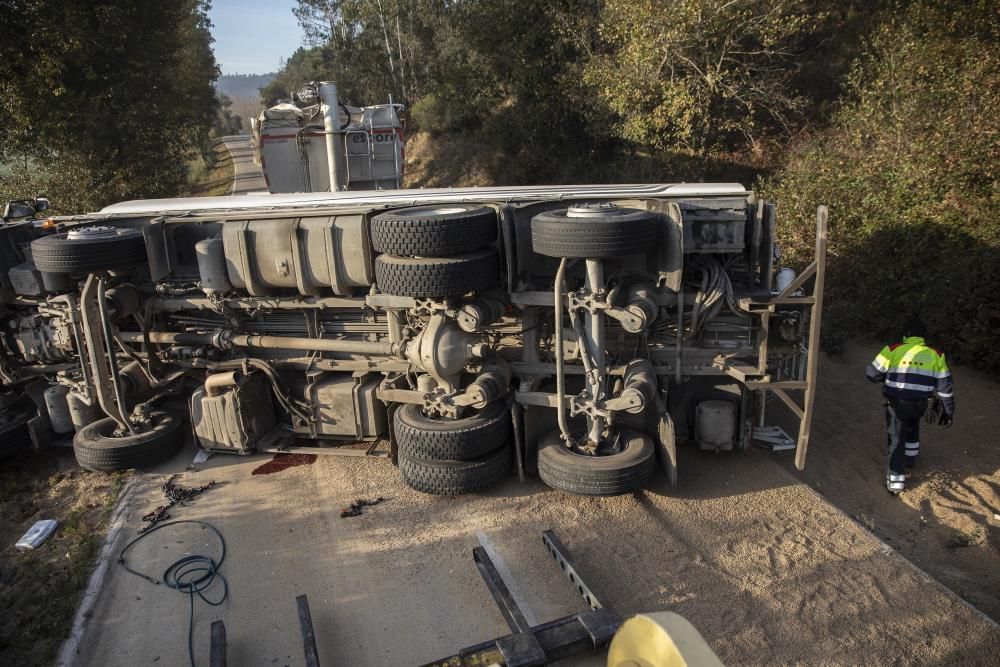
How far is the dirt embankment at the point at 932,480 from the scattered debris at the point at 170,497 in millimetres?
6058

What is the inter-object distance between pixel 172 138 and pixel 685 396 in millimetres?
20675

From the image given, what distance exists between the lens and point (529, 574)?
5207 mm

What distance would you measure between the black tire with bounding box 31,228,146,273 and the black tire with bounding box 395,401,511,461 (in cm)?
345

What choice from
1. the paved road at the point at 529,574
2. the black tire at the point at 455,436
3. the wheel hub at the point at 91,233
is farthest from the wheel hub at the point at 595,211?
the wheel hub at the point at 91,233

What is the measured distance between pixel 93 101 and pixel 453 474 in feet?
60.9

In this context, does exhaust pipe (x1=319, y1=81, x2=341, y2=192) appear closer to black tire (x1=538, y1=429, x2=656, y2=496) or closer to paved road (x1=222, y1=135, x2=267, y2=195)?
black tire (x1=538, y1=429, x2=656, y2=496)

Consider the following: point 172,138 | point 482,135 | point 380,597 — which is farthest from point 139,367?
point 482,135

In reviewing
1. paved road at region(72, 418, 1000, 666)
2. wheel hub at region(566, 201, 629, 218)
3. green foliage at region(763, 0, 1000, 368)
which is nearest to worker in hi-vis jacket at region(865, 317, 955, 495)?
paved road at region(72, 418, 1000, 666)

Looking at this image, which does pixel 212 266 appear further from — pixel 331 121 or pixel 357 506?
pixel 331 121

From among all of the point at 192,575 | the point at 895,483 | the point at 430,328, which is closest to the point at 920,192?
the point at 895,483

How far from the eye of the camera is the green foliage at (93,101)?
16219mm

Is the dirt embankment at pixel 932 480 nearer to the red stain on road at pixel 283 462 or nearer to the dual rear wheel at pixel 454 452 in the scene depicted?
the dual rear wheel at pixel 454 452

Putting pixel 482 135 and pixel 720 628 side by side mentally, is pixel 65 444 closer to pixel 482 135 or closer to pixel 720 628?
pixel 720 628

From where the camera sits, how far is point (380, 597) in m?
5.08
